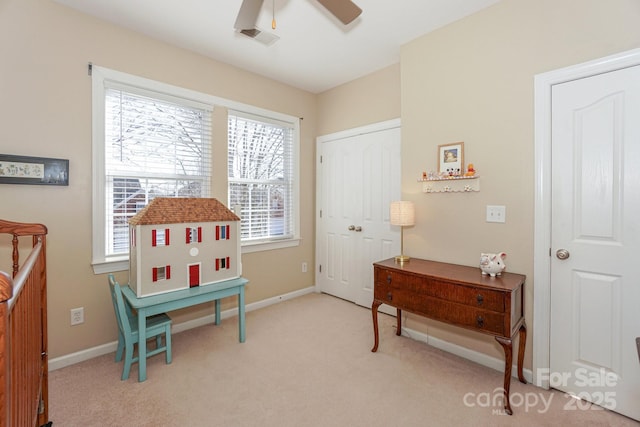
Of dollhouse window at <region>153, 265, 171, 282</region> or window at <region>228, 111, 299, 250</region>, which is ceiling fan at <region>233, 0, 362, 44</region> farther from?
dollhouse window at <region>153, 265, 171, 282</region>

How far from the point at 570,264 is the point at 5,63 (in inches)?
159

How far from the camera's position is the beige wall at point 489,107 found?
1884 millimetres

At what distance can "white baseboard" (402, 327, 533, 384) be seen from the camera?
2131mm

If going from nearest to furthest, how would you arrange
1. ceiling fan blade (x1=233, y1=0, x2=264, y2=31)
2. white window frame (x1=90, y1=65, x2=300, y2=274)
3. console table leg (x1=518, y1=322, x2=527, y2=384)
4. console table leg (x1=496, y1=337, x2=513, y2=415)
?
ceiling fan blade (x1=233, y1=0, x2=264, y2=31), console table leg (x1=496, y1=337, x2=513, y2=415), console table leg (x1=518, y1=322, x2=527, y2=384), white window frame (x1=90, y1=65, x2=300, y2=274)

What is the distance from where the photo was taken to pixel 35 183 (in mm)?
2125

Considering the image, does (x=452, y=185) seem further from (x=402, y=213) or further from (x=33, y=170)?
(x=33, y=170)

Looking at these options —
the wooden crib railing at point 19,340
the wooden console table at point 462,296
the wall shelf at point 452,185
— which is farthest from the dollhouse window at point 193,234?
the wall shelf at point 452,185

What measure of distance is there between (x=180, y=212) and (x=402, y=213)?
1.85 meters

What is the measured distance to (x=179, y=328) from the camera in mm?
2865

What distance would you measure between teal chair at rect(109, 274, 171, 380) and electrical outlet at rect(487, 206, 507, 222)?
2.61 m

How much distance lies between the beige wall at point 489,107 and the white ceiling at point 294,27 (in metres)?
0.25

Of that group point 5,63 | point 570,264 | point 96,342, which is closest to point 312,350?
point 96,342

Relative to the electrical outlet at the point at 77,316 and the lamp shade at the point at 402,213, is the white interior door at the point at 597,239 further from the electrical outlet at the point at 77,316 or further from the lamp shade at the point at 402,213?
the electrical outlet at the point at 77,316

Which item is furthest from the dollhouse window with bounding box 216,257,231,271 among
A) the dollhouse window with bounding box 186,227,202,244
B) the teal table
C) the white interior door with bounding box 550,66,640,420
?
the white interior door with bounding box 550,66,640,420
